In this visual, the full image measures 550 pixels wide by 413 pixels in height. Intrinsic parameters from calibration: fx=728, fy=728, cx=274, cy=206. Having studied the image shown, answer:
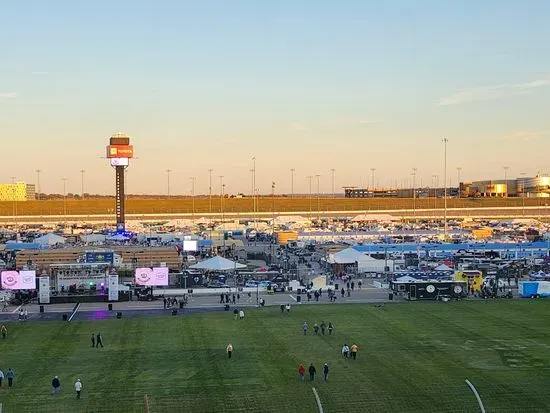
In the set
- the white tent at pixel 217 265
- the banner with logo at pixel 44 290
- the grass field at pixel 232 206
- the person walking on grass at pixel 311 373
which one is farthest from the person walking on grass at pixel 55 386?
the grass field at pixel 232 206

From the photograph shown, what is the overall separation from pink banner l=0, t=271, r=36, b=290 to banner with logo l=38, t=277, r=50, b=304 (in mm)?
816

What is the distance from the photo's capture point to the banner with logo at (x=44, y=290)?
44000 millimetres

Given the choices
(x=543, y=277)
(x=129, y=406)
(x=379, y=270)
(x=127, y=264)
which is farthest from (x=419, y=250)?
(x=129, y=406)

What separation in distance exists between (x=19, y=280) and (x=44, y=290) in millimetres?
1734

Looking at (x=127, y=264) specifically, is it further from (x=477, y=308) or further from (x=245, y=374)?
(x=245, y=374)

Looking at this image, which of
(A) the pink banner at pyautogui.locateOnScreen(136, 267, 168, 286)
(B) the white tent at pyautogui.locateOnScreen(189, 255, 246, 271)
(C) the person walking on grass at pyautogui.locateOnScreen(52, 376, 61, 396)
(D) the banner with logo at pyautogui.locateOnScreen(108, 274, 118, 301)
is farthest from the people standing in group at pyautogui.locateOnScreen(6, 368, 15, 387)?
(B) the white tent at pyautogui.locateOnScreen(189, 255, 246, 271)

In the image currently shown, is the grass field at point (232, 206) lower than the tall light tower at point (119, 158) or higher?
lower

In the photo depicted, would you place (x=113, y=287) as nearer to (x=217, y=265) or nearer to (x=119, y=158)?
(x=217, y=265)

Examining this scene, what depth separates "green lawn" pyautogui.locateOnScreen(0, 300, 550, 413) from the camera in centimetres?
2189

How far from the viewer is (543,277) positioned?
52344 mm

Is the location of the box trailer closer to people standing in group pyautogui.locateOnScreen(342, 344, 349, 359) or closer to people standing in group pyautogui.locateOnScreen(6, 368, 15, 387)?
people standing in group pyautogui.locateOnScreen(342, 344, 349, 359)

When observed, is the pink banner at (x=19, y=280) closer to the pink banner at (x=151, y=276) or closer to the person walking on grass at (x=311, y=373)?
the pink banner at (x=151, y=276)

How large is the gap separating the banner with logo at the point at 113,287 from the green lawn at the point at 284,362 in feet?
24.8

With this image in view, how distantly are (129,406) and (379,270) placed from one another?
40014 millimetres
